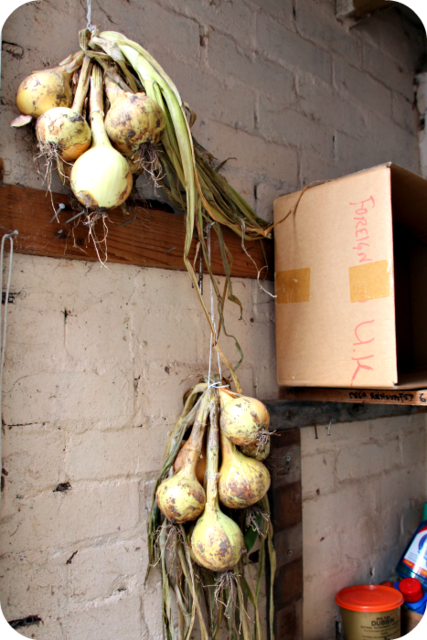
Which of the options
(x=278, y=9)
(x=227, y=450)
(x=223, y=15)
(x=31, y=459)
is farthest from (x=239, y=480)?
(x=278, y=9)

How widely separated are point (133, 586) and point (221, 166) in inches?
37.3

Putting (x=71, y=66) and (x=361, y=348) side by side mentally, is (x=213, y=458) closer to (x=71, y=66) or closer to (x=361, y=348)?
(x=361, y=348)

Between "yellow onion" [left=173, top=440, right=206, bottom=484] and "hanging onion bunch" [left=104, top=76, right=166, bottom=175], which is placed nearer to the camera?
"hanging onion bunch" [left=104, top=76, right=166, bottom=175]

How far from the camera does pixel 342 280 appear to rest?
106 cm

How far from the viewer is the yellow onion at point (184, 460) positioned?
3.03 ft

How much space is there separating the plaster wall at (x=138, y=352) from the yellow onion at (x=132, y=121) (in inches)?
8.1

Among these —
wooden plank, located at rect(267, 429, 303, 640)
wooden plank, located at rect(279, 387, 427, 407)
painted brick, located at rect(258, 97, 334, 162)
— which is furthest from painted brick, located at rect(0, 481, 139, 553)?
painted brick, located at rect(258, 97, 334, 162)

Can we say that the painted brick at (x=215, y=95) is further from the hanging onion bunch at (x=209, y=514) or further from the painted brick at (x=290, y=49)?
the hanging onion bunch at (x=209, y=514)

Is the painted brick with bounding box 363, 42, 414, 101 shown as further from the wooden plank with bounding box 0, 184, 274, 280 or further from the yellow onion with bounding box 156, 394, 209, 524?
the yellow onion with bounding box 156, 394, 209, 524

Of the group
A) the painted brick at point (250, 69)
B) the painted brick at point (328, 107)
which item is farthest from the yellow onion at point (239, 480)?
the painted brick at point (328, 107)

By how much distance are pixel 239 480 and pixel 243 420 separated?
0.11m

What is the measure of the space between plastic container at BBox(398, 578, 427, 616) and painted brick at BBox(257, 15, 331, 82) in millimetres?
1574

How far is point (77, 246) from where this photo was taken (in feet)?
3.08

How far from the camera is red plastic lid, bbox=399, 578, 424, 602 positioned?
1.42m
